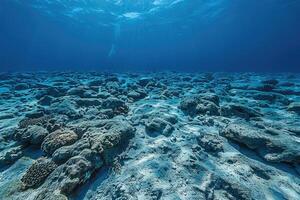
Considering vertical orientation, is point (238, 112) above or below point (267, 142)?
below

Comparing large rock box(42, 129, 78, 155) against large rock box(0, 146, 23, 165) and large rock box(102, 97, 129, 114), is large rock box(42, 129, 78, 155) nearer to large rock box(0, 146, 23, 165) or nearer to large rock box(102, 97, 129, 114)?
large rock box(0, 146, 23, 165)

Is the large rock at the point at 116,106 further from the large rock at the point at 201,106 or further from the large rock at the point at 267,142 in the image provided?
the large rock at the point at 267,142

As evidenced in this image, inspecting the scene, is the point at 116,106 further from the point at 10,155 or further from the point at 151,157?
the point at 10,155

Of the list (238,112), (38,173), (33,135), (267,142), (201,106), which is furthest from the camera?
(201,106)

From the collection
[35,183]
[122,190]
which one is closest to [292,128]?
[122,190]

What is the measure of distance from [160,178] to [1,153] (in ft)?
10.9

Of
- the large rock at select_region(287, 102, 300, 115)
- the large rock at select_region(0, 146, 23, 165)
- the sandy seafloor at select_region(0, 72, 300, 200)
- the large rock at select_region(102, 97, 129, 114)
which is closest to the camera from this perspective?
the sandy seafloor at select_region(0, 72, 300, 200)

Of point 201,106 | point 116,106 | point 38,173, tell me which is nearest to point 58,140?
point 38,173

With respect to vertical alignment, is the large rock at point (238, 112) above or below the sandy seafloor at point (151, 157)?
above

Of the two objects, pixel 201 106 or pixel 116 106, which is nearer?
pixel 201 106

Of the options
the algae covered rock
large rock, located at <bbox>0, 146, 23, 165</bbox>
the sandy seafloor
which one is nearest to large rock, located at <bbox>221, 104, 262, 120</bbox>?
the sandy seafloor

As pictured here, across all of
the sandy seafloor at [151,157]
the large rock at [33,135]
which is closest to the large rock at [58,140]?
the sandy seafloor at [151,157]

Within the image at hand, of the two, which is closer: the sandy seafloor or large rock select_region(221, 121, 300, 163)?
the sandy seafloor

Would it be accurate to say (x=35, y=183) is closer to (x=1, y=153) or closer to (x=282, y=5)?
(x=1, y=153)
